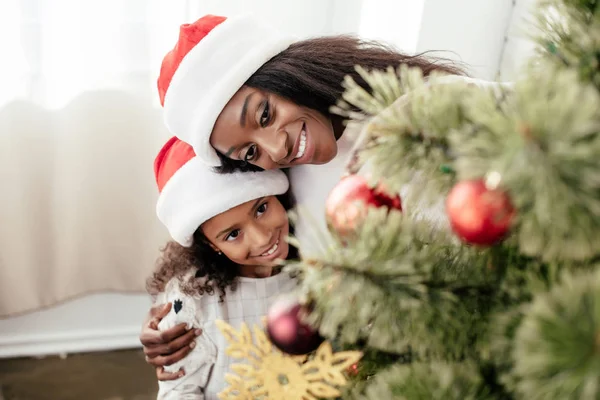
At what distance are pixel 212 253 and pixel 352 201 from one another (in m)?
0.64

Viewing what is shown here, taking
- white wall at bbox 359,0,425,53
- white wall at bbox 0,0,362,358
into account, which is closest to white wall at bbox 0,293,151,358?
white wall at bbox 0,0,362,358

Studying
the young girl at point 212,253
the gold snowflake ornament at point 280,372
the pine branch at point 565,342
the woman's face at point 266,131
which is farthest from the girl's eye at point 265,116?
the pine branch at point 565,342

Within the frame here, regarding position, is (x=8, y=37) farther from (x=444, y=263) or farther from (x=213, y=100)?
(x=444, y=263)

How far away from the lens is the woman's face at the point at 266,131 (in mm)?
817

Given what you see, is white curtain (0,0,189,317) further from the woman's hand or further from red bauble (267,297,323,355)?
red bauble (267,297,323,355)

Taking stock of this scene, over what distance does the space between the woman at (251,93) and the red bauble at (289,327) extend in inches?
12.5

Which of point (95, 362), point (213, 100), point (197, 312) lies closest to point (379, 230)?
point (213, 100)

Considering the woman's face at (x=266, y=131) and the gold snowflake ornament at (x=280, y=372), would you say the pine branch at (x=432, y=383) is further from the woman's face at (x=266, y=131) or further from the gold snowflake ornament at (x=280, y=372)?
the woman's face at (x=266, y=131)

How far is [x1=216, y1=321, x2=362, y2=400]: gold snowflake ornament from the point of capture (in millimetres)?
546

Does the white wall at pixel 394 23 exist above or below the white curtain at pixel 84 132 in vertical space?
above

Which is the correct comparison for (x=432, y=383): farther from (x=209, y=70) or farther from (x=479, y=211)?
(x=209, y=70)

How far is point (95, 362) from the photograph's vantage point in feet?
4.95

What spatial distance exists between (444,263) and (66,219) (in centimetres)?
111

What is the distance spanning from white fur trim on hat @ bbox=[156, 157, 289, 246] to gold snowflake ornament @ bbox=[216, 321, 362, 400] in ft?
1.04
